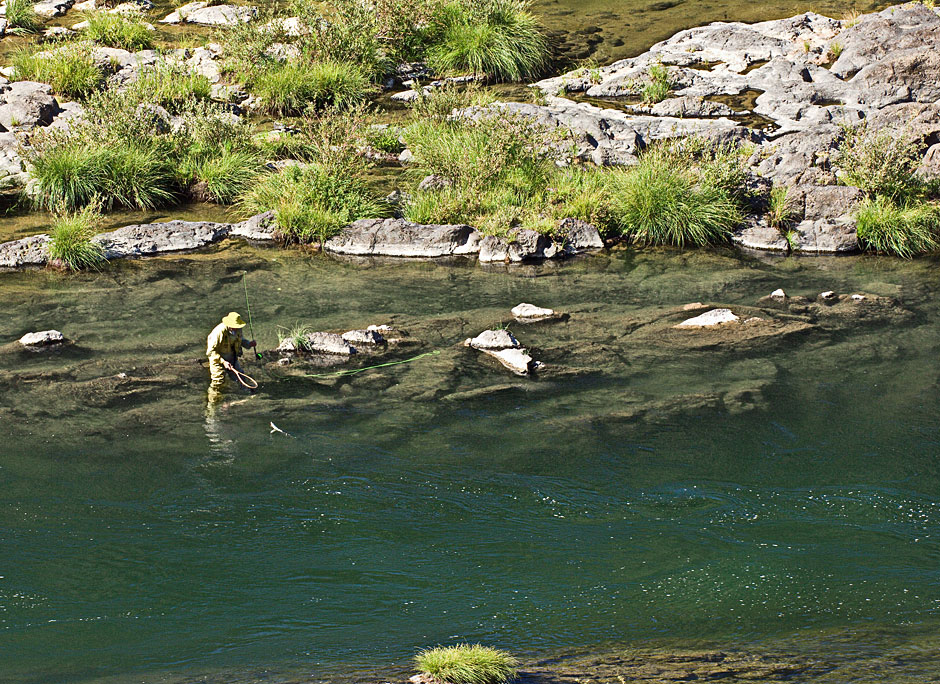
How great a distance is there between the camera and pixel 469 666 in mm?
5273

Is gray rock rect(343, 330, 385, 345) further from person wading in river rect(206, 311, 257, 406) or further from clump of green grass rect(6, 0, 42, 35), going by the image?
clump of green grass rect(6, 0, 42, 35)

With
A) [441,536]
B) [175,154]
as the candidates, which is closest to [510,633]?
[441,536]

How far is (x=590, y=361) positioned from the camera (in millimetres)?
10539

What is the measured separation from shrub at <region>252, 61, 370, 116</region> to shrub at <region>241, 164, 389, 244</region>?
12.8ft

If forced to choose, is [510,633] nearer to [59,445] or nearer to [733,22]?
[59,445]

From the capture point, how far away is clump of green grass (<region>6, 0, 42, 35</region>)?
22.2 metres

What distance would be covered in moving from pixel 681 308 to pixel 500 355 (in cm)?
294

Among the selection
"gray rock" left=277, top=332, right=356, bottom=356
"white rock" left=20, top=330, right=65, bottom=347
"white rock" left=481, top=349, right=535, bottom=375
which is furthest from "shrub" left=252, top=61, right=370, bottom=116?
"white rock" left=481, top=349, right=535, bottom=375

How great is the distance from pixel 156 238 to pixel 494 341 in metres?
6.37

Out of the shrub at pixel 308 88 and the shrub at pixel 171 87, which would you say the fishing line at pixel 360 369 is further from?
the shrub at pixel 171 87

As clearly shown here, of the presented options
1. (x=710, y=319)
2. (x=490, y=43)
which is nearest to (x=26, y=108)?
(x=490, y=43)

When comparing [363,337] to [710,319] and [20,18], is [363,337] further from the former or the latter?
[20,18]

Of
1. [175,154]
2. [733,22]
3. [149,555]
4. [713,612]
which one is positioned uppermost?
[733,22]

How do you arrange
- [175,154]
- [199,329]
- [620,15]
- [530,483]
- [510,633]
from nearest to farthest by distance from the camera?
[510,633] → [530,483] → [199,329] → [175,154] → [620,15]
